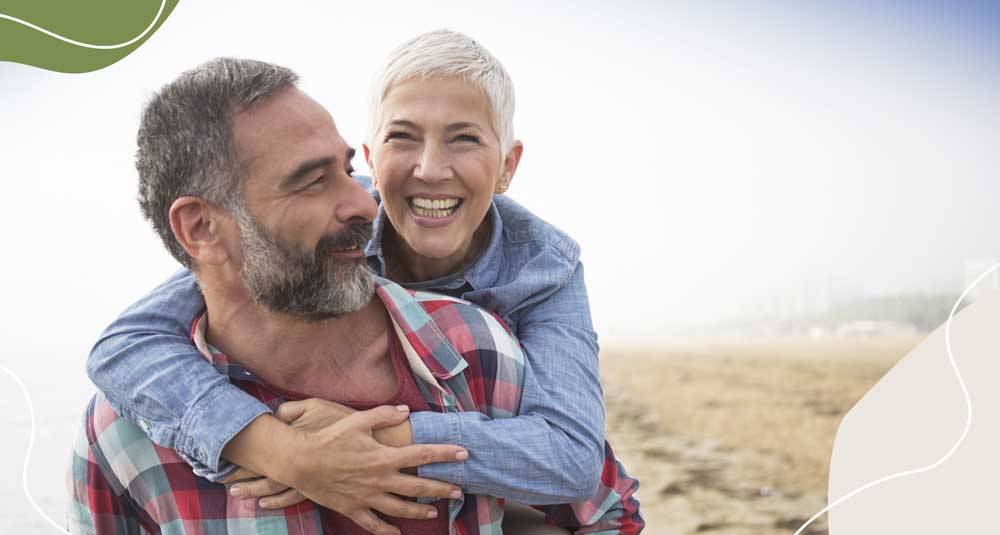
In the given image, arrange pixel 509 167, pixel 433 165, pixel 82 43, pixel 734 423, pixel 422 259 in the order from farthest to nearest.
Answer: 1. pixel 734 423
2. pixel 82 43
3. pixel 509 167
4. pixel 422 259
5. pixel 433 165

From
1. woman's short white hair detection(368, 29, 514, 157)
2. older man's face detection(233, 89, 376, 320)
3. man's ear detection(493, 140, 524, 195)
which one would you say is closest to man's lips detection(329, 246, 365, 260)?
older man's face detection(233, 89, 376, 320)

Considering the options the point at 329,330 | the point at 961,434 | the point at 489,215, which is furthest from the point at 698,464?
the point at 329,330

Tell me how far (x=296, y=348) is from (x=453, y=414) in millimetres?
292

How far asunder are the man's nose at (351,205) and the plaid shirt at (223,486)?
6.8 inches

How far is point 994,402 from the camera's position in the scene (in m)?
4.30

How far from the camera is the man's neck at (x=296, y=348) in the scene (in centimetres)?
164

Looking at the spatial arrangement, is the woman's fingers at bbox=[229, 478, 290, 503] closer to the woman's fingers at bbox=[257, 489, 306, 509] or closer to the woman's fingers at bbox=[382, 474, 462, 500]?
the woman's fingers at bbox=[257, 489, 306, 509]

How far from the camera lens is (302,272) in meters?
1.57

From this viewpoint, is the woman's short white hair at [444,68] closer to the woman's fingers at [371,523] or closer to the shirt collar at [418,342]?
the shirt collar at [418,342]

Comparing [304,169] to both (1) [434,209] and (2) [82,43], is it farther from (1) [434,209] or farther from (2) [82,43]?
(2) [82,43]

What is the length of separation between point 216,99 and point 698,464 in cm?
613

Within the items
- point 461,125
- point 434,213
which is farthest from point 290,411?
point 461,125

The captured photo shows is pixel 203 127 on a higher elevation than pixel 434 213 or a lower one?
higher

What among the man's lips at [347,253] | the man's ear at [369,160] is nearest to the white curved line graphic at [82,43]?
the man's ear at [369,160]
